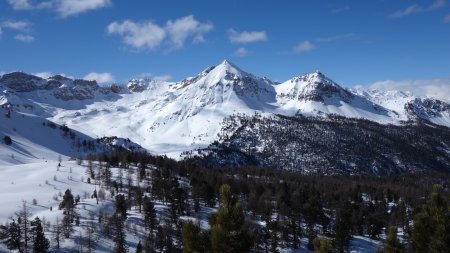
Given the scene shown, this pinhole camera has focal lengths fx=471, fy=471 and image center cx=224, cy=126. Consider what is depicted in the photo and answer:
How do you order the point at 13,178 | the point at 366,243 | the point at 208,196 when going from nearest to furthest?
the point at 366,243
the point at 208,196
the point at 13,178

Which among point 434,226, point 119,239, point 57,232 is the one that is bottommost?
point 119,239

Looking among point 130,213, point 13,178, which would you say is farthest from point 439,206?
point 13,178

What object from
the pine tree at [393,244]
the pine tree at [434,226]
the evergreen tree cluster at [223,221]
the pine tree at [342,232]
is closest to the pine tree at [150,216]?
the evergreen tree cluster at [223,221]

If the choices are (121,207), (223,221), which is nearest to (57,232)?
(121,207)

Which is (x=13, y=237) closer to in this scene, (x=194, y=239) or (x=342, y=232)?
(x=342, y=232)

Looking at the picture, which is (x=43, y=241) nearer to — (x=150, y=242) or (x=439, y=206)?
(x=150, y=242)

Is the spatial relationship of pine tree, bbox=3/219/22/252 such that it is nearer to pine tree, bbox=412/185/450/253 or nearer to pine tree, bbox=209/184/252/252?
pine tree, bbox=412/185/450/253
